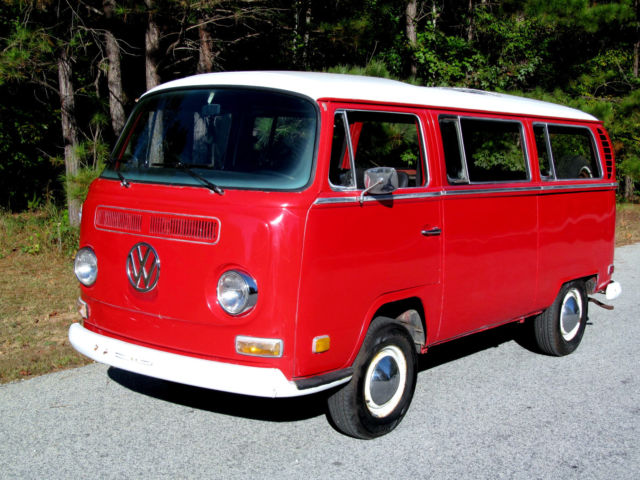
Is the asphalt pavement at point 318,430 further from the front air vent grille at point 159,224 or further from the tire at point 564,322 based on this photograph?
the front air vent grille at point 159,224

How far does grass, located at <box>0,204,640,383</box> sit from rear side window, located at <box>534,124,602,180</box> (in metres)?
4.33

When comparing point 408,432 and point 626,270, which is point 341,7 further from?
point 408,432

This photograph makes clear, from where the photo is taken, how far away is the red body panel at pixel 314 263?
4062 mm

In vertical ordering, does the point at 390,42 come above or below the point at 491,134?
above

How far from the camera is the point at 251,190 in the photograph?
13.8 ft

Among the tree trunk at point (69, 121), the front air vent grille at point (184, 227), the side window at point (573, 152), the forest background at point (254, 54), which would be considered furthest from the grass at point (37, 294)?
the side window at point (573, 152)

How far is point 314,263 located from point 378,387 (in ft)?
3.55

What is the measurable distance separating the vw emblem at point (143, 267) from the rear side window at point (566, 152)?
Answer: 3564 millimetres

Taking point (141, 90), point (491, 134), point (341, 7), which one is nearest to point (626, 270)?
point (491, 134)

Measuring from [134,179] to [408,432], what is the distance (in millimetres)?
2474

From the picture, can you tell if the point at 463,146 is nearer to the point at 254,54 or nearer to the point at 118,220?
the point at 118,220

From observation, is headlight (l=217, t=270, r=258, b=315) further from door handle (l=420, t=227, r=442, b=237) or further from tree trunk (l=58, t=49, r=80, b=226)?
tree trunk (l=58, t=49, r=80, b=226)

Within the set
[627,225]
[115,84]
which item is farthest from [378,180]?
[627,225]

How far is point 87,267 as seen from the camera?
477cm
